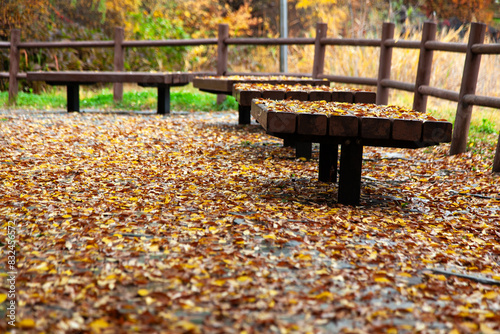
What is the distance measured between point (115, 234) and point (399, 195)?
81.2 inches

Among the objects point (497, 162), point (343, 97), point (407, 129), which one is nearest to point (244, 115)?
point (343, 97)

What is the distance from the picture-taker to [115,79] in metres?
8.09

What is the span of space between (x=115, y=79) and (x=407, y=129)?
19.0 feet

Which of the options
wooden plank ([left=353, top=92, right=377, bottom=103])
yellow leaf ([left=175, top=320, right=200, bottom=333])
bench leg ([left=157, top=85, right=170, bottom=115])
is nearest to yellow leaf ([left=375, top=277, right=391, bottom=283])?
yellow leaf ([left=175, top=320, right=200, bottom=333])

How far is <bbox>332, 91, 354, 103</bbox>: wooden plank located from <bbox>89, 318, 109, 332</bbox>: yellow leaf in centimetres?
380

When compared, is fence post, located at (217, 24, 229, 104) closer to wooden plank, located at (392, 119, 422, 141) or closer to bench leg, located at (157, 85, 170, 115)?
bench leg, located at (157, 85, 170, 115)

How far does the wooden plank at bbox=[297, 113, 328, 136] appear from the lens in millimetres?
3340

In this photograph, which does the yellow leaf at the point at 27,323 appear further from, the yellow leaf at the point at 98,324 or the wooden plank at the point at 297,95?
the wooden plank at the point at 297,95

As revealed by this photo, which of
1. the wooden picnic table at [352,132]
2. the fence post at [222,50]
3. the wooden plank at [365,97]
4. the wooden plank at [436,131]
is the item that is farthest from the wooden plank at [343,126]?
the fence post at [222,50]

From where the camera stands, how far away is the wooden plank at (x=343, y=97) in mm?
5293

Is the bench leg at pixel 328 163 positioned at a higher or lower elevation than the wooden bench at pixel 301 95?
lower

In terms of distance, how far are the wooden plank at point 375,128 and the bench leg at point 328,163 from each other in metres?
0.79

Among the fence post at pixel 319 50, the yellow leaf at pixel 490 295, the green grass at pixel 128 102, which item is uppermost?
the fence post at pixel 319 50

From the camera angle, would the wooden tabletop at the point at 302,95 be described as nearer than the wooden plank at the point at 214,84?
Yes
